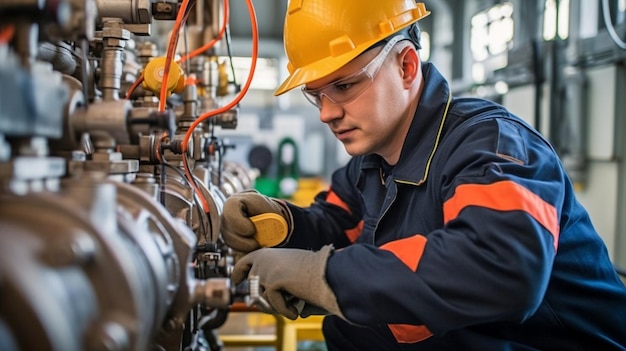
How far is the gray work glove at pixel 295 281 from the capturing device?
35.8 inches

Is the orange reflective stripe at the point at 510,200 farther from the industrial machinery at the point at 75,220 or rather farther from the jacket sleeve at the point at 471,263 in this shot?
the industrial machinery at the point at 75,220

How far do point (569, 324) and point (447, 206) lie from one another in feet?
1.17

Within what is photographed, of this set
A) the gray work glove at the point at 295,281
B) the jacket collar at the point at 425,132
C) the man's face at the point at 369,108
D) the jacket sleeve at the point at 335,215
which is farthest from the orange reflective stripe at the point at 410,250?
the jacket sleeve at the point at 335,215

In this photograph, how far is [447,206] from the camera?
0.98m

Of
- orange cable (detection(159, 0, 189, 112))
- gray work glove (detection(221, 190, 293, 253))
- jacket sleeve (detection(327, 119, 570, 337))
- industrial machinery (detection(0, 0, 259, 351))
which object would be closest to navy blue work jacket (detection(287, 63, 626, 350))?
jacket sleeve (detection(327, 119, 570, 337))

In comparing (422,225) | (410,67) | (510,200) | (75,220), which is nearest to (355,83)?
(410,67)

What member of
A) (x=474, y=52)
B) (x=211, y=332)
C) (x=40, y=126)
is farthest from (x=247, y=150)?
(x=40, y=126)

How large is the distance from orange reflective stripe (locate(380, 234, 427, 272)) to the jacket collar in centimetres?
24

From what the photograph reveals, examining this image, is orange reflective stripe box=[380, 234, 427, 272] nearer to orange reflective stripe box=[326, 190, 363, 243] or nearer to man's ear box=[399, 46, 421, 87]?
man's ear box=[399, 46, 421, 87]

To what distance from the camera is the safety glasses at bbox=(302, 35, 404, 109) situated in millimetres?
1136

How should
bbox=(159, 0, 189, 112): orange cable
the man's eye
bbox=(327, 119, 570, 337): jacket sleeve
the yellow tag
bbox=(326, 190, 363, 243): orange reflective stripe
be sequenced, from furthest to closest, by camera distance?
bbox=(326, 190, 363, 243): orange reflective stripe, the yellow tag, the man's eye, bbox=(159, 0, 189, 112): orange cable, bbox=(327, 119, 570, 337): jacket sleeve

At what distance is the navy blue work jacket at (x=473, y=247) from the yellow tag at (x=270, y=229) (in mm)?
56

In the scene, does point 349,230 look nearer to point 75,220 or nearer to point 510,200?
point 510,200

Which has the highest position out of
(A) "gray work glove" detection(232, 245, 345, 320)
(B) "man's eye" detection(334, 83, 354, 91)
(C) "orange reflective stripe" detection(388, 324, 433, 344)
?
(B) "man's eye" detection(334, 83, 354, 91)
